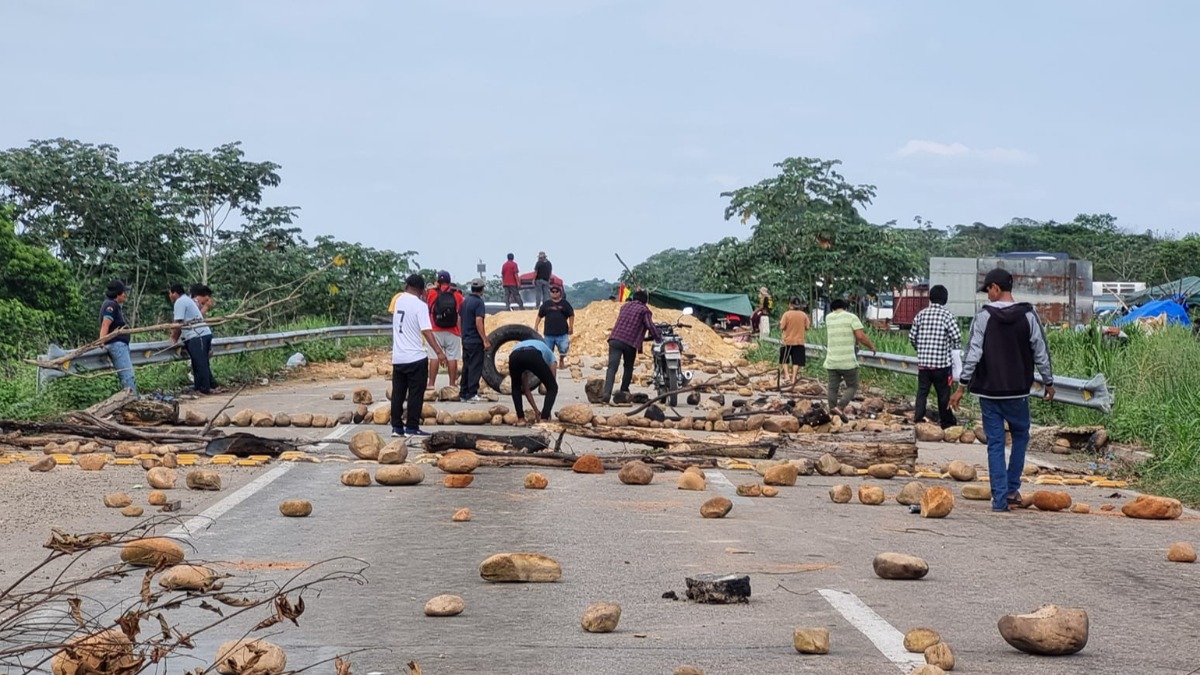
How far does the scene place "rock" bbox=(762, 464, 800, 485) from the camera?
38.8ft

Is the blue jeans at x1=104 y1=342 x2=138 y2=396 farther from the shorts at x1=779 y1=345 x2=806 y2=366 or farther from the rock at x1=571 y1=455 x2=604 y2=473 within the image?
the shorts at x1=779 y1=345 x2=806 y2=366

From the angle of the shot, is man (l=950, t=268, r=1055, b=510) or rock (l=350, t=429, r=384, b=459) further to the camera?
rock (l=350, t=429, r=384, b=459)

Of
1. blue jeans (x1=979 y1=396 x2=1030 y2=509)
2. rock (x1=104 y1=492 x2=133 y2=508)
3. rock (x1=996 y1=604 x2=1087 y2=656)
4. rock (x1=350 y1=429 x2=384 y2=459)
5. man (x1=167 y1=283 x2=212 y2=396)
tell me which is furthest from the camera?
man (x1=167 y1=283 x2=212 y2=396)

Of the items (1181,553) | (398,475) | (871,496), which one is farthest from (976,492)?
(398,475)

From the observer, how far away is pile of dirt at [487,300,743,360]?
131ft

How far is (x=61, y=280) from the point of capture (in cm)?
3175

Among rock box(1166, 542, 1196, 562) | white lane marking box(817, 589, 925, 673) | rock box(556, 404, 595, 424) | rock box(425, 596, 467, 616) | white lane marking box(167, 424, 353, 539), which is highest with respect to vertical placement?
rock box(556, 404, 595, 424)

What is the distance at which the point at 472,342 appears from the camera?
2077 centimetres

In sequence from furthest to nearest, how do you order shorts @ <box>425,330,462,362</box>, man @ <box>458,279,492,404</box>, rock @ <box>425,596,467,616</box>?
1. shorts @ <box>425,330,462,362</box>
2. man @ <box>458,279,492,404</box>
3. rock @ <box>425,596,467,616</box>

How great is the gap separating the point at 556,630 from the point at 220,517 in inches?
Answer: 163

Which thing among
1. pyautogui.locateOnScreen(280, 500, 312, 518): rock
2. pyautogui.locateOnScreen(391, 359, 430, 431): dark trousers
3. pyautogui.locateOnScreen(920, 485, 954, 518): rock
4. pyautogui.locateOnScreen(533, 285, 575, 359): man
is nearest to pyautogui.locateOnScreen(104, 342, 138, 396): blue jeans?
pyautogui.locateOnScreen(391, 359, 430, 431): dark trousers

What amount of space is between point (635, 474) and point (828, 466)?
214cm

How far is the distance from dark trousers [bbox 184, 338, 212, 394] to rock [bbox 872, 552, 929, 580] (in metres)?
15.2

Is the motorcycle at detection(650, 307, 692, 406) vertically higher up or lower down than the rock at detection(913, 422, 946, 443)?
higher up
